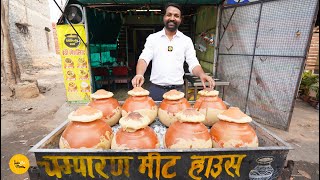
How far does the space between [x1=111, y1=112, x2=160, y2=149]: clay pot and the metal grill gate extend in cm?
386

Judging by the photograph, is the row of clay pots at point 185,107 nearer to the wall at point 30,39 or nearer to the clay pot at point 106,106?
the clay pot at point 106,106

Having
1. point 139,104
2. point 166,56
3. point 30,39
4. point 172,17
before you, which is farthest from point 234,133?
point 30,39

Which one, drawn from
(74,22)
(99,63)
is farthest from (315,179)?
(99,63)

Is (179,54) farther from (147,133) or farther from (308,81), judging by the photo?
(308,81)

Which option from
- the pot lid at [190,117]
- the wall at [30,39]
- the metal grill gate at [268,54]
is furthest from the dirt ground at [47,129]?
the wall at [30,39]

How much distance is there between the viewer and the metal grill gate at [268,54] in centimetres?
380

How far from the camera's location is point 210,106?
165cm

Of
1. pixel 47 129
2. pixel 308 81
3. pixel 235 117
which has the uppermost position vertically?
pixel 235 117

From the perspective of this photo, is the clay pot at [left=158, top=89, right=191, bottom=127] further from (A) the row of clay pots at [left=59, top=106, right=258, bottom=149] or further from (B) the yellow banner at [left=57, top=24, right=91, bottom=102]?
(B) the yellow banner at [left=57, top=24, right=91, bottom=102]

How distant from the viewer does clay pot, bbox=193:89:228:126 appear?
164 centimetres

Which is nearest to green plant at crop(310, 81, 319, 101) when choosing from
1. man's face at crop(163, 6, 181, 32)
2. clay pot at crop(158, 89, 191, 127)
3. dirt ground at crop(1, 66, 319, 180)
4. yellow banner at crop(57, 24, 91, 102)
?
dirt ground at crop(1, 66, 319, 180)

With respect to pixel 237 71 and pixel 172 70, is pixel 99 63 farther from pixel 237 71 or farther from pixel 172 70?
pixel 172 70

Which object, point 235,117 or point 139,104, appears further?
point 139,104

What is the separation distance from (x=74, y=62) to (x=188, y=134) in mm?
5314
